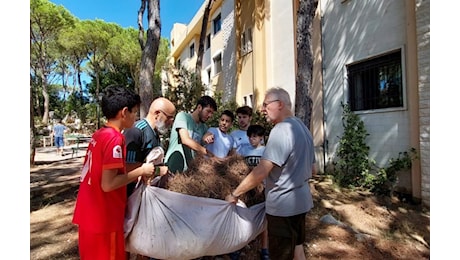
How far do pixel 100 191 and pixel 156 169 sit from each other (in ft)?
1.24

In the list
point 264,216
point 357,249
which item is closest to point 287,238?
point 264,216

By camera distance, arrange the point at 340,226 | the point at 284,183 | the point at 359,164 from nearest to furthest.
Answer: the point at 284,183 < the point at 340,226 < the point at 359,164

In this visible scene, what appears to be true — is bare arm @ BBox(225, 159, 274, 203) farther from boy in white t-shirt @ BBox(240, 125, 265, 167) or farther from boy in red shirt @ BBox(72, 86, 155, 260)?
boy in white t-shirt @ BBox(240, 125, 265, 167)

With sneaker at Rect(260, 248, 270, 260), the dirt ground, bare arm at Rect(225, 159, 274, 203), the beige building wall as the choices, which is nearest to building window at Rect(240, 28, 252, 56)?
the beige building wall

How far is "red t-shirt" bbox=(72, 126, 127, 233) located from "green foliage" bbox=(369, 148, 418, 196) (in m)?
5.14

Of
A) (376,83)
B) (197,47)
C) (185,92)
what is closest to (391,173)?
(376,83)

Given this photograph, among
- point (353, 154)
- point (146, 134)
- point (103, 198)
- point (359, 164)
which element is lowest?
point (359, 164)

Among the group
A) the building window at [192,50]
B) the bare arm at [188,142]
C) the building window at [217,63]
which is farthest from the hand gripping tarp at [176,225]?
the building window at [192,50]

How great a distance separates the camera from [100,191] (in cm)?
159

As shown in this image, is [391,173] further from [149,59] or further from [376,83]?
[149,59]

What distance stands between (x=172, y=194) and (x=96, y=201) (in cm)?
47

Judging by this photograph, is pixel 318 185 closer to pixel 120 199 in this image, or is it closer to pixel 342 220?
pixel 342 220

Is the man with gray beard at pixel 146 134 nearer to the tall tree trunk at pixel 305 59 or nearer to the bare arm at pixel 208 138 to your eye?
the bare arm at pixel 208 138

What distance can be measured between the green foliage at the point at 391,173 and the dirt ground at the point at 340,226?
0.23m
